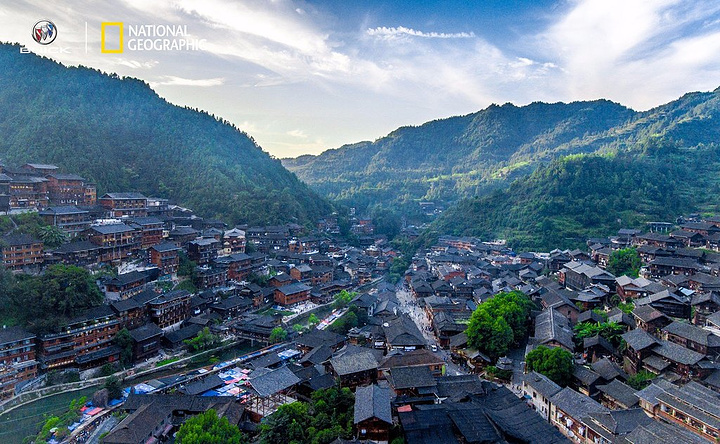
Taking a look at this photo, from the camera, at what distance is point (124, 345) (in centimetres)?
2686

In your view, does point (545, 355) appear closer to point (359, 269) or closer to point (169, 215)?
point (359, 269)

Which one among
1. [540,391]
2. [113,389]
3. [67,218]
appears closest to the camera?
[540,391]

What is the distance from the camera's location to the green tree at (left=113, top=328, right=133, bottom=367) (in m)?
26.5

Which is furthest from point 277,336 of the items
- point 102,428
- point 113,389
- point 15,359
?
point 15,359

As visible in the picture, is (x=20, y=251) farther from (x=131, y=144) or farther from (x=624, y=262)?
(x=624, y=262)

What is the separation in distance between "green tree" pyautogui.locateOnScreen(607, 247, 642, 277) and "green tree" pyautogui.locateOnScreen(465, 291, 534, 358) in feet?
40.7

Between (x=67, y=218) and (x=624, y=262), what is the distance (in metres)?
50.1

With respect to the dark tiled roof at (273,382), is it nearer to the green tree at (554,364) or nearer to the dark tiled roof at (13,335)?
the green tree at (554,364)

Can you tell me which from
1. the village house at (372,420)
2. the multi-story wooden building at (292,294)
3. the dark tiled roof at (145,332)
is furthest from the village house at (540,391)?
the dark tiled roof at (145,332)

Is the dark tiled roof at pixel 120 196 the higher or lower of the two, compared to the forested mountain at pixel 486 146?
lower

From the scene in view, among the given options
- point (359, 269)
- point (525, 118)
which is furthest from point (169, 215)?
point (525, 118)

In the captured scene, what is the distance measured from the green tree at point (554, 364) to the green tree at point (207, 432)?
16.8 metres

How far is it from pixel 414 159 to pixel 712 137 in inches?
3249

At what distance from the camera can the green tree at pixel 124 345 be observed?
87.1ft
